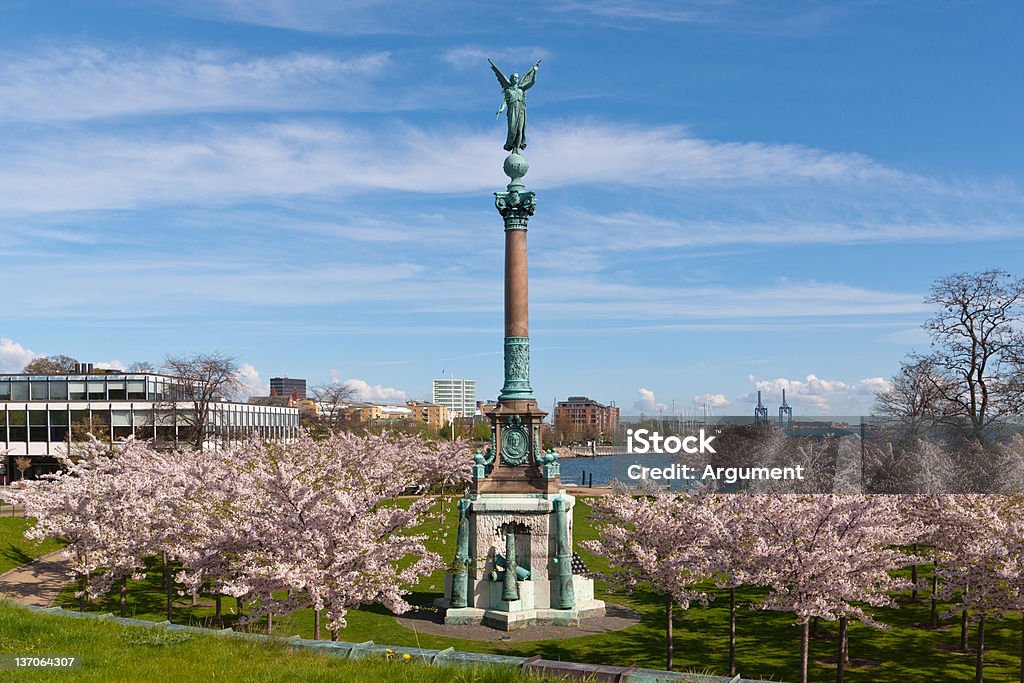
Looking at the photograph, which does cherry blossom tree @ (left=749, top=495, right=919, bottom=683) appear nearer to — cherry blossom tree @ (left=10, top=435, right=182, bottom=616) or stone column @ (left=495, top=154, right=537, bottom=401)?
stone column @ (left=495, top=154, right=537, bottom=401)

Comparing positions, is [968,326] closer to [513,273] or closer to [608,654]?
[513,273]

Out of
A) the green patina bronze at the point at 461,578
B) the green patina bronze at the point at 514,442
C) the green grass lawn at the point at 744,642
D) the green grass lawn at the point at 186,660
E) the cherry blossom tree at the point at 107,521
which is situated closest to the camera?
the green grass lawn at the point at 186,660

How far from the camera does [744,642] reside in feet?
99.1

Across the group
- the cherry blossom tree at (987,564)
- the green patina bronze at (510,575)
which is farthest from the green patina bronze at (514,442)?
the cherry blossom tree at (987,564)

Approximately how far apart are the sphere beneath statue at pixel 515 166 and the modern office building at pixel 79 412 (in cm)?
4853

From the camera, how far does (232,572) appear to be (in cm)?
2562

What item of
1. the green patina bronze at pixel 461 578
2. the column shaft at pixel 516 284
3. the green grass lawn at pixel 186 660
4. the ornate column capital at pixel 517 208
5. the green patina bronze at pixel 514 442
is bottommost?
the green patina bronze at pixel 461 578

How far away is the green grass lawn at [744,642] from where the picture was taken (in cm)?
2661

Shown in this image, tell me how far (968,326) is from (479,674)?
1473 inches

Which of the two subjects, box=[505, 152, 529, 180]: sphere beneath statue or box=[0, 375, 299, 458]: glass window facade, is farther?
box=[0, 375, 299, 458]: glass window facade

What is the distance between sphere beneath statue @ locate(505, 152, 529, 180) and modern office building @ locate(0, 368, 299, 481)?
4853cm

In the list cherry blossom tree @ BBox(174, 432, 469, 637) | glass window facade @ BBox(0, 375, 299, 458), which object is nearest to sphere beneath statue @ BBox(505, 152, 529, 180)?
cherry blossom tree @ BBox(174, 432, 469, 637)

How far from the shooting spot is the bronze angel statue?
37188 millimetres

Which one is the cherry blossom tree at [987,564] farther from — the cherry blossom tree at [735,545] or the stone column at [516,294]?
the stone column at [516,294]
